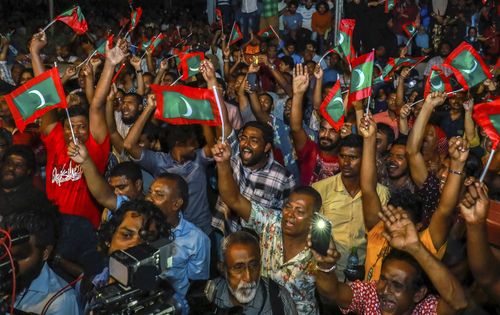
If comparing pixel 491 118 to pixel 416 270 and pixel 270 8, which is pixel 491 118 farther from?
pixel 270 8

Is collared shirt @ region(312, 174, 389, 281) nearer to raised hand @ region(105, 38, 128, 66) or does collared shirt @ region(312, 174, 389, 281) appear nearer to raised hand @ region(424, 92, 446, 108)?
raised hand @ region(424, 92, 446, 108)

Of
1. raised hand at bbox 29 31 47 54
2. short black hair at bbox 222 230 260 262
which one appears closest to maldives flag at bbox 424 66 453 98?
short black hair at bbox 222 230 260 262

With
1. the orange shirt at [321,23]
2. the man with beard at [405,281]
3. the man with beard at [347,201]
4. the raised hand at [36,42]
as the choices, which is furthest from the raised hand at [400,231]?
the orange shirt at [321,23]

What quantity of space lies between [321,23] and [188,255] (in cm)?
971

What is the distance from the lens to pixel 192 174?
476cm

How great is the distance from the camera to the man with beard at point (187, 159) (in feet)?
15.5

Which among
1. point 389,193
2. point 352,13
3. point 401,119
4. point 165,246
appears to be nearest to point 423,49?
point 352,13

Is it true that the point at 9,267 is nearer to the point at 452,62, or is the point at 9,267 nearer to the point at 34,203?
the point at 34,203

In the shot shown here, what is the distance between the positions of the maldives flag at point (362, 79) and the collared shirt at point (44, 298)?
313cm

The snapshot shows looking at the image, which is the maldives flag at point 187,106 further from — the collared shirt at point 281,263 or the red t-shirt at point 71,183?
the collared shirt at point 281,263

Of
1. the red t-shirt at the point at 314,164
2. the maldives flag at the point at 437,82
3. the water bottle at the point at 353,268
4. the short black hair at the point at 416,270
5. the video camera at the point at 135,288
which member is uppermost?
the video camera at the point at 135,288

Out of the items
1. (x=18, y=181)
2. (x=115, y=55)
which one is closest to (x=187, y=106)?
(x=115, y=55)

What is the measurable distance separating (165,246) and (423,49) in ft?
37.0

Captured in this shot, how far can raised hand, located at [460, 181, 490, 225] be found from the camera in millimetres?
2932
